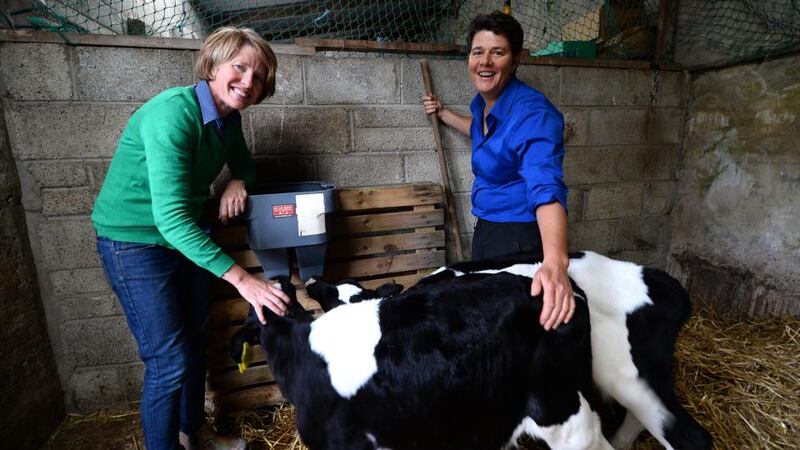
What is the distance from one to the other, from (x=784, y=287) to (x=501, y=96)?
2.47m

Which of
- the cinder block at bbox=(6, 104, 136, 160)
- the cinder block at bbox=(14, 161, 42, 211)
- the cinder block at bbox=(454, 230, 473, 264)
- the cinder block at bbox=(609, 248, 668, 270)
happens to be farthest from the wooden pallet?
the cinder block at bbox=(609, 248, 668, 270)

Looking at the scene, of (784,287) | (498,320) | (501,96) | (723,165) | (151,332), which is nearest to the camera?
(498,320)

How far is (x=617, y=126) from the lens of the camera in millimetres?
2877

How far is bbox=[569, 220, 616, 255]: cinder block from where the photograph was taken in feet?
9.64

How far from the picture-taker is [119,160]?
1433 millimetres

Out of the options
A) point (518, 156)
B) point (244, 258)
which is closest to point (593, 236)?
point (518, 156)

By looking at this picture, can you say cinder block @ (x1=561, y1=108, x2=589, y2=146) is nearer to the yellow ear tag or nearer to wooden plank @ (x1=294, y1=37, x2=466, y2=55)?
wooden plank @ (x1=294, y1=37, x2=466, y2=55)

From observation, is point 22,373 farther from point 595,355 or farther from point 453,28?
point 453,28

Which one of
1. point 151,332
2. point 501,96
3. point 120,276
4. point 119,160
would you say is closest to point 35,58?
point 119,160

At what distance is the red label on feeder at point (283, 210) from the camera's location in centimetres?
169

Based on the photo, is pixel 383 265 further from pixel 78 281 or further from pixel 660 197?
pixel 660 197

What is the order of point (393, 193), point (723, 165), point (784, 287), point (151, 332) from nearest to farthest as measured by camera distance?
point (151, 332)
point (393, 193)
point (784, 287)
point (723, 165)

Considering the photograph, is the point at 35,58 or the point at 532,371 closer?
the point at 532,371

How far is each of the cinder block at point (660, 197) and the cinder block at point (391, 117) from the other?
1.88 meters
